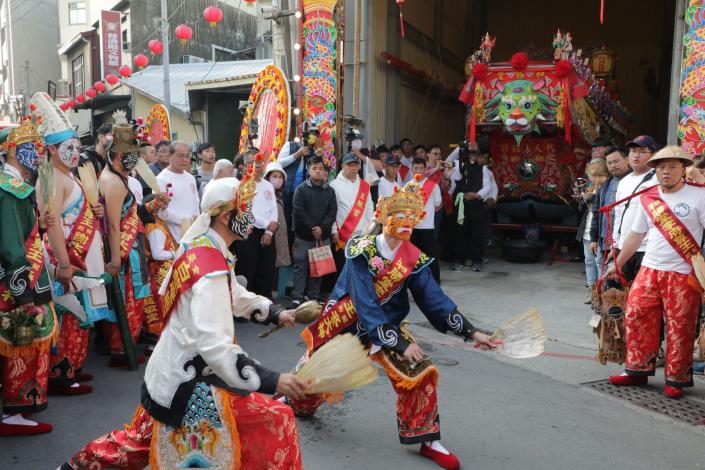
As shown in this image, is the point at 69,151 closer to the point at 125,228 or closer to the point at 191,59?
the point at 125,228

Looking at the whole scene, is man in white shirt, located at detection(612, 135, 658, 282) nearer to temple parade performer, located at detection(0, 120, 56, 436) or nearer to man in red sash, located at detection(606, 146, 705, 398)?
man in red sash, located at detection(606, 146, 705, 398)

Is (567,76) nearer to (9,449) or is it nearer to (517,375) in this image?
(517,375)

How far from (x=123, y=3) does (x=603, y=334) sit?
24.9 meters

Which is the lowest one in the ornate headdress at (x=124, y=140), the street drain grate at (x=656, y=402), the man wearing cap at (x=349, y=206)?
the street drain grate at (x=656, y=402)

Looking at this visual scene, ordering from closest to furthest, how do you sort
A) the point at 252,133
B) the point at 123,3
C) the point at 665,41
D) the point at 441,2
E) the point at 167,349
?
1. the point at 167,349
2. the point at 252,133
3. the point at 441,2
4. the point at 665,41
5. the point at 123,3

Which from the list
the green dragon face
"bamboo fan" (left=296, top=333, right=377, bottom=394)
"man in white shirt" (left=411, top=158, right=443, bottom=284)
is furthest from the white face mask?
"bamboo fan" (left=296, top=333, right=377, bottom=394)

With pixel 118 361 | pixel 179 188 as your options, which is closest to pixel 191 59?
pixel 179 188

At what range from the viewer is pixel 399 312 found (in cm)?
385

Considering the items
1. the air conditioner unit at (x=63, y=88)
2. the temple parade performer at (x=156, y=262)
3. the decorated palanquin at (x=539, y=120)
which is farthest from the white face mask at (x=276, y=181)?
the air conditioner unit at (x=63, y=88)

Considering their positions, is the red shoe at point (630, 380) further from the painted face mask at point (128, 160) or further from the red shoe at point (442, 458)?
the painted face mask at point (128, 160)

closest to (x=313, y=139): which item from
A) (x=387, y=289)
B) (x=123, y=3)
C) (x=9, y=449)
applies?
(x=387, y=289)

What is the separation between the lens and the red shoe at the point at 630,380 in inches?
198

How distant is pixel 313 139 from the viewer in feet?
27.7

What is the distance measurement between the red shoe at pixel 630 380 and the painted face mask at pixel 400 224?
2.48m
